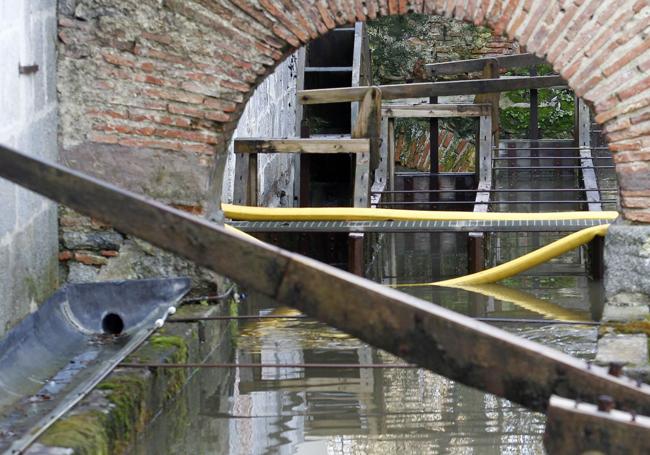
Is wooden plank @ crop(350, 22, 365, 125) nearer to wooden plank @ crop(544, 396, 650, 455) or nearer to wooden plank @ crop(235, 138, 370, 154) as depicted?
wooden plank @ crop(235, 138, 370, 154)

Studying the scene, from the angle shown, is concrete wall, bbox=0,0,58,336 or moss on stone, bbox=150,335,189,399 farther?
moss on stone, bbox=150,335,189,399

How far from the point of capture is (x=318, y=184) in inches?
558

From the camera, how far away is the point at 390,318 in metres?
2.87

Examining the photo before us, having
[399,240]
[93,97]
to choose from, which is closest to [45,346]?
[93,97]

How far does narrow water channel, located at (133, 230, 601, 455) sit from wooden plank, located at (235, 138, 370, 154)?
1.91 metres

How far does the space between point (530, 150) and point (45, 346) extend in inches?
367

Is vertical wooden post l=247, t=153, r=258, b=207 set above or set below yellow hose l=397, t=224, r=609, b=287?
above

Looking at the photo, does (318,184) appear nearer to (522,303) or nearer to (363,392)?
(522,303)

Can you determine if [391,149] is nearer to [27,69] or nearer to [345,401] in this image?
[345,401]

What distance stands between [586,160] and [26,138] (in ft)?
25.8

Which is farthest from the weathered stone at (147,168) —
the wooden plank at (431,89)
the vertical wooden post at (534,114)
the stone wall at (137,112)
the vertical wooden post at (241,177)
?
the vertical wooden post at (534,114)

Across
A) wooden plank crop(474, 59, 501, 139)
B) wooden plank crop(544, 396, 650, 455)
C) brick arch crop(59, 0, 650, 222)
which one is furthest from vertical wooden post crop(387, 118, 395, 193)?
wooden plank crop(544, 396, 650, 455)

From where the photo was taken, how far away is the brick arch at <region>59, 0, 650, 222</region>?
6.11 meters

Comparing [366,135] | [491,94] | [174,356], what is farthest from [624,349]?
[491,94]
